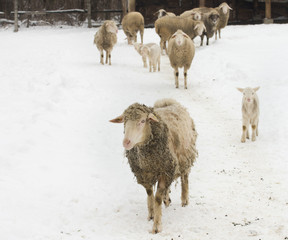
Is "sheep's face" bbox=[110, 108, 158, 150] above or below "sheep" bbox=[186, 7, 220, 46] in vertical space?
below

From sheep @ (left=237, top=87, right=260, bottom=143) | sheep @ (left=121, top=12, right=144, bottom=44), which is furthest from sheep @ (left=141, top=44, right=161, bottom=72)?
sheep @ (left=237, top=87, right=260, bottom=143)

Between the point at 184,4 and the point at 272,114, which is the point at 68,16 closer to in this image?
the point at 184,4

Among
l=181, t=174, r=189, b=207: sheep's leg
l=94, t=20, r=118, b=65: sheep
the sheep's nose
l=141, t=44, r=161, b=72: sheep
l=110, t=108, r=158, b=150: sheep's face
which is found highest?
l=94, t=20, r=118, b=65: sheep

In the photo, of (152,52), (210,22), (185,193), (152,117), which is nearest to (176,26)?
(210,22)

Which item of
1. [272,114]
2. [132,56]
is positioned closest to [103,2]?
[132,56]

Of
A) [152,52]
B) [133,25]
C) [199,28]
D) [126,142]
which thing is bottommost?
[126,142]

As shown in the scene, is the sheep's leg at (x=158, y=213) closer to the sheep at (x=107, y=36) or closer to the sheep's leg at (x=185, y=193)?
the sheep's leg at (x=185, y=193)

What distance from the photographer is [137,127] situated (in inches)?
202

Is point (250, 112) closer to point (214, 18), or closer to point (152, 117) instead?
point (152, 117)

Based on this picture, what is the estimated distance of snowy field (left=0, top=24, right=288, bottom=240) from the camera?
5.57 m

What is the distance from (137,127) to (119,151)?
3113 mm

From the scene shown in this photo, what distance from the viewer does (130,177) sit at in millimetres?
7160

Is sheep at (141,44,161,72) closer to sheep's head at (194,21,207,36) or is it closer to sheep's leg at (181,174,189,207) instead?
sheep's head at (194,21,207,36)

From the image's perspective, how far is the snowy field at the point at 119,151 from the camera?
18.3 ft
